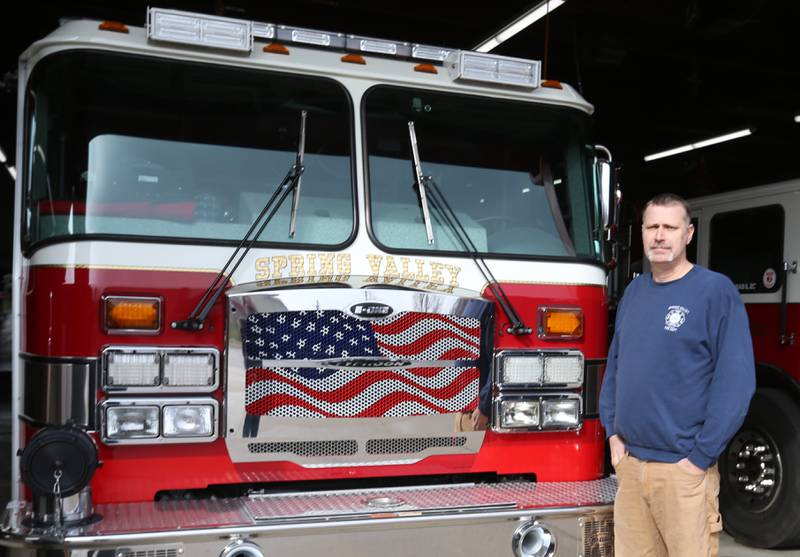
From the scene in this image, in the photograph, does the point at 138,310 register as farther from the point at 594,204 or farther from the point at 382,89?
the point at 594,204

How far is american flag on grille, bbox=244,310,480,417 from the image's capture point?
10.8 feet

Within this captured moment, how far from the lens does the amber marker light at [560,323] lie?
3.80 meters

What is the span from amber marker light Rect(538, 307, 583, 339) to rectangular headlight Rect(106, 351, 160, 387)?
169 cm

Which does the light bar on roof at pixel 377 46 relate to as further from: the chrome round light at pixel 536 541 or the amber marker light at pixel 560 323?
the chrome round light at pixel 536 541

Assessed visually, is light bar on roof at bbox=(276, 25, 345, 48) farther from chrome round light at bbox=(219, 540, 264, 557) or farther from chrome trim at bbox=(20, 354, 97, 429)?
chrome round light at bbox=(219, 540, 264, 557)

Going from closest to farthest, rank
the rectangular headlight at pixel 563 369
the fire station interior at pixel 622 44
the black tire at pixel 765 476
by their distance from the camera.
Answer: the rectangular headlight at pixel 563 369 < the black tire at pixel 765 476 < the fire station interior at pixel 622 44

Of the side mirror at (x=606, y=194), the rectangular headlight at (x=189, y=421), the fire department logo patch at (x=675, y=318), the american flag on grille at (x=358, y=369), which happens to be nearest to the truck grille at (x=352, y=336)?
the american flag on grille at (x=358, y=369)

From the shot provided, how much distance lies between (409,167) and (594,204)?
3.14 feet

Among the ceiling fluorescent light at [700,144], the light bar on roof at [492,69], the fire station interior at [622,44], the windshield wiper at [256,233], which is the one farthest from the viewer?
the ceiling fluorescent light at [700,144]

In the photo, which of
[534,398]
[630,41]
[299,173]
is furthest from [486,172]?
[630,41]

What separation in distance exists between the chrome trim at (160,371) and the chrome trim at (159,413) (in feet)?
0.10

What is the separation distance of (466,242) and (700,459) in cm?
138

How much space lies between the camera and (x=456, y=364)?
356 cm

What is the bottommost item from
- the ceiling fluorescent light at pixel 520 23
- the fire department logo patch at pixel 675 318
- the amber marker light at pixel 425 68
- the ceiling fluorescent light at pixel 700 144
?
the fire department logo patch at pixel 675 318
